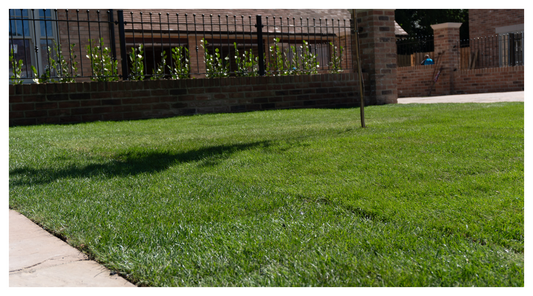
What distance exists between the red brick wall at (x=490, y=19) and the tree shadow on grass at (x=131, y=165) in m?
22.2

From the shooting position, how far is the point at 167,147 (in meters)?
5.15

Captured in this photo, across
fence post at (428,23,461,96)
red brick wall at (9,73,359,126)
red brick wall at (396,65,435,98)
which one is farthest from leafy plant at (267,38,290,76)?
fence post at (428,23,461,96)

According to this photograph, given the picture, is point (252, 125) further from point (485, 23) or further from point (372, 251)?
point (485, 23)

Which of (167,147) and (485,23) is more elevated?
(485,23)

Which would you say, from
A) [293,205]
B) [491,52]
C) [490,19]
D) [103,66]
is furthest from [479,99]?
[490,19]

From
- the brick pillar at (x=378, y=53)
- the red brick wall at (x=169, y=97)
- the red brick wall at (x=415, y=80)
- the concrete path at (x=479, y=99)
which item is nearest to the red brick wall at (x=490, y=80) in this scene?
the red brick wall at (x=415, y=80)

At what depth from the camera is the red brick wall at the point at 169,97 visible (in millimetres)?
8609

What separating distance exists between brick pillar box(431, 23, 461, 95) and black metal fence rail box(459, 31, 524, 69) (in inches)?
105

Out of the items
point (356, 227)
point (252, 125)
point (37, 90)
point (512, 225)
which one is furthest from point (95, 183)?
point (37, 90)

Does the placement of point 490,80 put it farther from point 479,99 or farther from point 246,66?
point 246,66

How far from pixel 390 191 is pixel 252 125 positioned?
4.46 m

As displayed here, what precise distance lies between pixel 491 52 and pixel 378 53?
546 inches

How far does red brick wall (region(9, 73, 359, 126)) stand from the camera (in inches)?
339

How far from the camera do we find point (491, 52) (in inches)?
898
